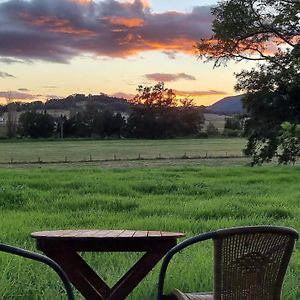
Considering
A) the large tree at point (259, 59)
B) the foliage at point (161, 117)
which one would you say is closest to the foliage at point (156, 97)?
the foliage at point (161, 117)

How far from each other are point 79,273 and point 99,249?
8.8 inches

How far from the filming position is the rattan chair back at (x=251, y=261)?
251 centimetres

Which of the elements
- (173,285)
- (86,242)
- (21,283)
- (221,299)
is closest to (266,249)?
(221,299)

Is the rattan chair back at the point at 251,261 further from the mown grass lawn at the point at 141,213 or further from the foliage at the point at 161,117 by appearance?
the foliage at the point at 161,117

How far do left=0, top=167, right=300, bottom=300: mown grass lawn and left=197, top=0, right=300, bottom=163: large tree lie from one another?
529 centimetres

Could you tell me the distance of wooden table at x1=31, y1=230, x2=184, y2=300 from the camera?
339cm

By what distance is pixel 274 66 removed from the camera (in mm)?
20969

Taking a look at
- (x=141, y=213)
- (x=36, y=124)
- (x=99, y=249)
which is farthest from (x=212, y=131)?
(x=99, y=249)

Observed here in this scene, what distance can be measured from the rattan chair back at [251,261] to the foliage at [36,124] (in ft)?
242

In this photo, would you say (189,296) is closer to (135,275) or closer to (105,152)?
(135,275)

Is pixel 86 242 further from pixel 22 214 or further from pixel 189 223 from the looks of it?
pixel 22 214

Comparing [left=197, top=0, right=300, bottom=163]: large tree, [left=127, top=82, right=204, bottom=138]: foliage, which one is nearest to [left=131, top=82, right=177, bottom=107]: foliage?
[left=127, top=82, right=204, bottom=138]: foliage

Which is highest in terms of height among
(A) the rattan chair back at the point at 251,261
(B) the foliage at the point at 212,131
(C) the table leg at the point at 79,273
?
(A) the rattan chair back at the point at 251,261

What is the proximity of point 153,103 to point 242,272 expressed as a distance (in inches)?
3447
